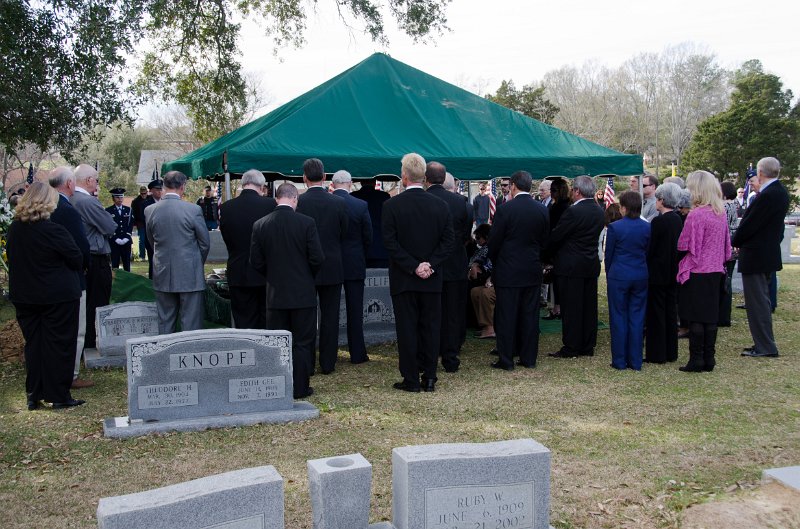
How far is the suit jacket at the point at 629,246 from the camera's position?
7316 mm

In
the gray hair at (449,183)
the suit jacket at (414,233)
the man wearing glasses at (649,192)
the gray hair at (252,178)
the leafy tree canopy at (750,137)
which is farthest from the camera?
the leafy tree canopy at (750,137)

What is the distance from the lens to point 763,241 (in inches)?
303

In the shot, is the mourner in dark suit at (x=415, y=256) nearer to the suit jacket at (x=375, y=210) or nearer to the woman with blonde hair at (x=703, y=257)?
the woman with blonde hair at (x=703, y=257)

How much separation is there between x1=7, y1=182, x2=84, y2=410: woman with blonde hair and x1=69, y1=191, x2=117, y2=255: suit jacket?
1.37 metres

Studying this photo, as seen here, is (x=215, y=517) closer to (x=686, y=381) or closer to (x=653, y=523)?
(x=653, y=523)

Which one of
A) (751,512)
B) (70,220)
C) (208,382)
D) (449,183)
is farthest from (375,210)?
(751,512)

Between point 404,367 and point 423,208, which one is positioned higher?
point 423,208

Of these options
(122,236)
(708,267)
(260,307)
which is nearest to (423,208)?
(260,307)

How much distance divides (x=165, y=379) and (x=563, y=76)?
59.0 metres

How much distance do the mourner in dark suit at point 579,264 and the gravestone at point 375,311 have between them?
6.47ft

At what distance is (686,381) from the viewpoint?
6.92m

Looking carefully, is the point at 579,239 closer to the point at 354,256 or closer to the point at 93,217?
the point at 354,256

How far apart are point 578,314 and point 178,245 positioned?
4194 millimetres


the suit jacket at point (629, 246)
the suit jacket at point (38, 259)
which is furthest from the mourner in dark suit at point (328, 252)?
the suit jacket at point (629, 246)
